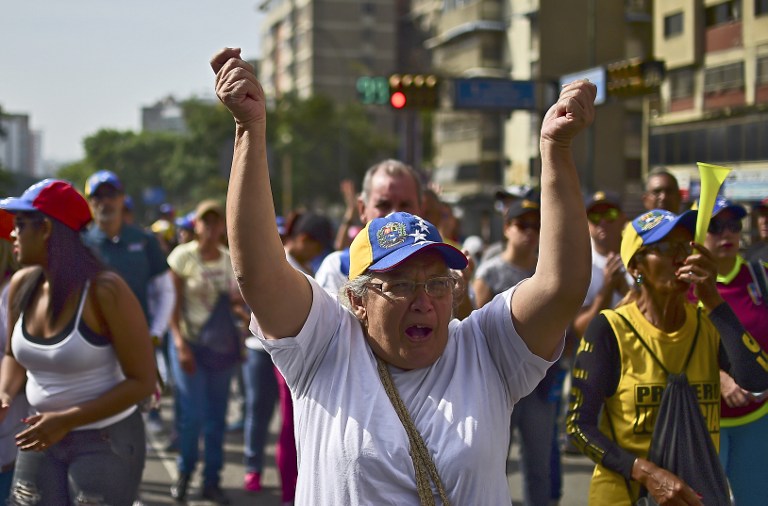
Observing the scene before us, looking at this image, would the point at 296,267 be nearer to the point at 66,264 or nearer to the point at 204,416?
the point at 66,264

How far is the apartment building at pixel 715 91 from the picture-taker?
1229 inches

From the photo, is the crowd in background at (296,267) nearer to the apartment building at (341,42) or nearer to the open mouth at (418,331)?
the open mouth at (418,331)

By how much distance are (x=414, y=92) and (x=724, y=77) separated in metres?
21.5

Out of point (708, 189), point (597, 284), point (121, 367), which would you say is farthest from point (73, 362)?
point (597, 284)

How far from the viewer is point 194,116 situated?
232 feet

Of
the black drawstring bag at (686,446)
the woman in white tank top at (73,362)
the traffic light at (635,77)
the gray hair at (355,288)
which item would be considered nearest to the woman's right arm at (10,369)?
the woman in white tank top at (73,362)

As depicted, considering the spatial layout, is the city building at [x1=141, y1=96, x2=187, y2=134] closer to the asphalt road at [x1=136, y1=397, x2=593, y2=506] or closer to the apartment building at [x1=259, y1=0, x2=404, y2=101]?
the apartment building at [x1=259, y1=0, x2=404, y2=101]

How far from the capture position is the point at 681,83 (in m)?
35.9

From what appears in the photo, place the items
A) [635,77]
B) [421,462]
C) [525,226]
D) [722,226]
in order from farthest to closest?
[635,77] < [525,226] < [722,226] < [421,462]

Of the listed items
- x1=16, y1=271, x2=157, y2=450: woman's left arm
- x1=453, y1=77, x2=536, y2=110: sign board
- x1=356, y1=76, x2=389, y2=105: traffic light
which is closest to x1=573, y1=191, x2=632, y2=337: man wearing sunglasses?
x1=16, y1=271, x2=157, y2=450: woman's left arm

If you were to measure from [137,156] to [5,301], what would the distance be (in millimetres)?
106999

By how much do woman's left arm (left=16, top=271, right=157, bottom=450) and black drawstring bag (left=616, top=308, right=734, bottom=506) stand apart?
78.9 inches

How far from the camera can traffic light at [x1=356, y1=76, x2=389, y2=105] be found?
48.2ft

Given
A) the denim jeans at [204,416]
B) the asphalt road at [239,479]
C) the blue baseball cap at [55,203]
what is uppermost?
the blue baseball cap at [55,203]
